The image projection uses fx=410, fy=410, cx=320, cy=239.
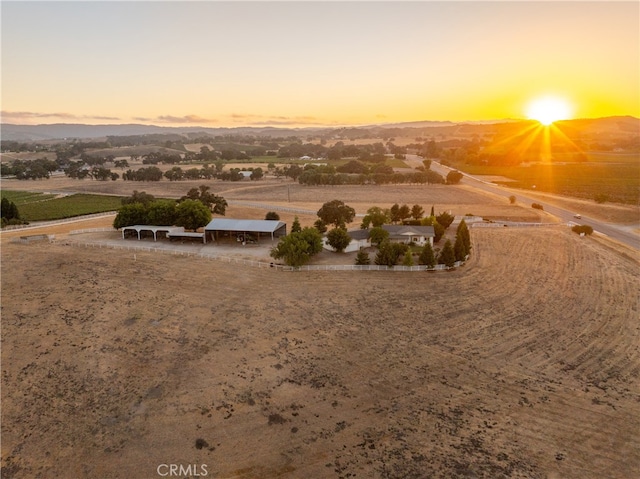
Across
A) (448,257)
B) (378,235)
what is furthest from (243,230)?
(448,257)

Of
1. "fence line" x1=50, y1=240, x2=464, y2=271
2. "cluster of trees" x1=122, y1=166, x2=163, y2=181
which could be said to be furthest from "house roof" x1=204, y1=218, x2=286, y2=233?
"cluster of trees" x1=122, y1=166, x2=163, y2=181

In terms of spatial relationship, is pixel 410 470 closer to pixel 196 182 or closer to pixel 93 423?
pixel 93 423

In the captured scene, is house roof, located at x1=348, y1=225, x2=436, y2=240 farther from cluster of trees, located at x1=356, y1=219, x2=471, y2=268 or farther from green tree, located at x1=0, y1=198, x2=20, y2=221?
green tree, located at x1=0, y1=198, x2=20, y2=221

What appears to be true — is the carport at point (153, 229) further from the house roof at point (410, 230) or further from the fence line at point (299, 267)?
the house roof at point (410, 230)

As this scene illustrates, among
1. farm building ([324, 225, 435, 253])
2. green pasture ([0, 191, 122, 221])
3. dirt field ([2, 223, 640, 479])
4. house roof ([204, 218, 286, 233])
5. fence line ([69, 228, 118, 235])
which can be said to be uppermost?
house roof ([204, 218, 286, 233])

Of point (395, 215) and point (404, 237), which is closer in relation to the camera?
point (404, 237)

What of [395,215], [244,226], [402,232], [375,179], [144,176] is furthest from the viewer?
[144,176]

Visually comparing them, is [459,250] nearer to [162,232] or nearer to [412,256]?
[412,256]
